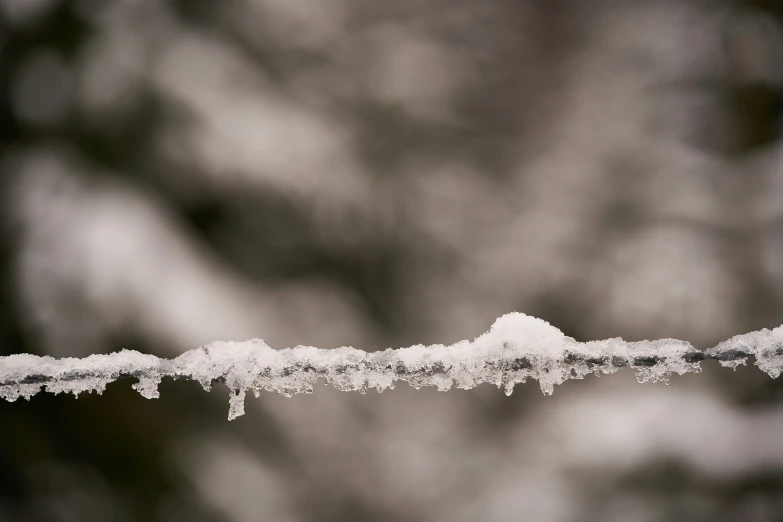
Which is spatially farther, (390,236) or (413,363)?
(390,236)

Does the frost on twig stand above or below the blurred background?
below

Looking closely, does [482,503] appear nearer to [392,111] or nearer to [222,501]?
[222,501]

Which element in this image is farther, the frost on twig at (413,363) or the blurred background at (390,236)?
the blurred background at (390,236)

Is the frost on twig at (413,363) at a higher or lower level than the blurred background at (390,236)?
lower

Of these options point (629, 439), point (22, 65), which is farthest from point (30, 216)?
point (629, 439)
